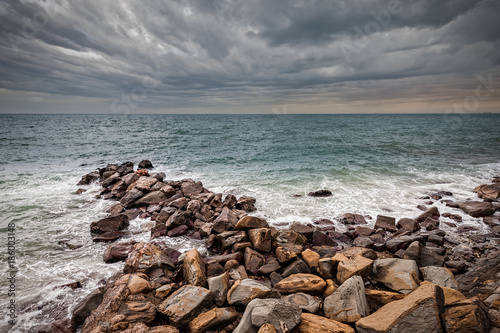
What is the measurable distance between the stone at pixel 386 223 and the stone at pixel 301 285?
6.38 metres

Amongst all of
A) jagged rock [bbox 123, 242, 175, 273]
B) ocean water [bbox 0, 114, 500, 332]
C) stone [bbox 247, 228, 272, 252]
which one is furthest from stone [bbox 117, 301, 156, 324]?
stone [bbox 247, 228, 272, 252]

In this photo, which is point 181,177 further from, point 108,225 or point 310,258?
point 310,258

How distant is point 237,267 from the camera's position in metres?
7.65

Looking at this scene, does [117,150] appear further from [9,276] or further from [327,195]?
[327,195]

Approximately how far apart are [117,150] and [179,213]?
96.8ft

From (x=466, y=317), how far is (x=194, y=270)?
638cm

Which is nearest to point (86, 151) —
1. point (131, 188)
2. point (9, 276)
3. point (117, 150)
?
point (117, 150)

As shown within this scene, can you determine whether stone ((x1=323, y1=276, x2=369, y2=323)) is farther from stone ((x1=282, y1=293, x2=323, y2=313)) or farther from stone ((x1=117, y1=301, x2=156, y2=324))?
stone ((x1=117, y1=301, x2=156, y2=324))

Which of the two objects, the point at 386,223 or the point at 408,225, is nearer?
the point at 408,225

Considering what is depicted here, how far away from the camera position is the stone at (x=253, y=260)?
7.59 m

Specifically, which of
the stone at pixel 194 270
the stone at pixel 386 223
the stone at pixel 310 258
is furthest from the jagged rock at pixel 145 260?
the stone at pixel 386 223

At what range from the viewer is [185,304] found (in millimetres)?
5395

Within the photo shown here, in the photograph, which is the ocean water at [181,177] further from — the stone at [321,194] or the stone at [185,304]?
the stone at [185,304]

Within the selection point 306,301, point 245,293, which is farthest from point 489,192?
point 245,293
